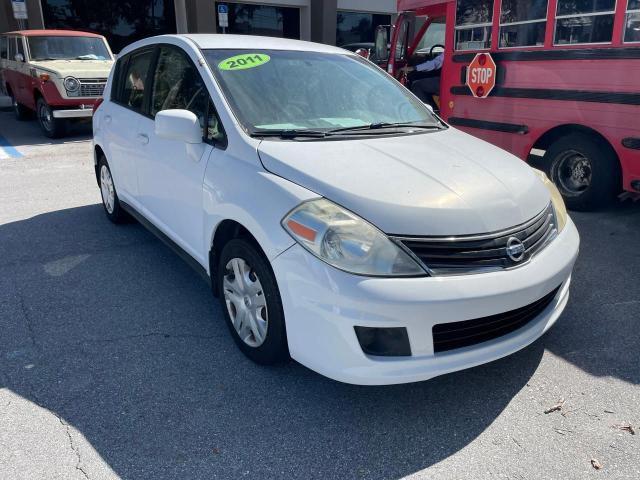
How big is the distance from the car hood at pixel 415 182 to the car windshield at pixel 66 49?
396 inches

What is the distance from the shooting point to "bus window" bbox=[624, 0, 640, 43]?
15.1 ft

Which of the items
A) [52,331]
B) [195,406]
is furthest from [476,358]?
[52,331]

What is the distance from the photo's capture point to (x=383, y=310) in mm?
2201

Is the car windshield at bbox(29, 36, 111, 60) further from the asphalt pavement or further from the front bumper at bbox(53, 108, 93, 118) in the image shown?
the asphalt pavement

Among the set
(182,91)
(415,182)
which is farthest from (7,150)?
(415,182)

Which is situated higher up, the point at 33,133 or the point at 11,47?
the point at 11,47

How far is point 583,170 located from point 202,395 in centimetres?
467

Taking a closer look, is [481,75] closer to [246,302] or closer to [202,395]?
[246,302]

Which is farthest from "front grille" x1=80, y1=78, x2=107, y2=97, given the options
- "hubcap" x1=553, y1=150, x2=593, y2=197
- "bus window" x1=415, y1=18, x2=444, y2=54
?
"hubcap" x1=553, y1=150, x2=593, y2=197

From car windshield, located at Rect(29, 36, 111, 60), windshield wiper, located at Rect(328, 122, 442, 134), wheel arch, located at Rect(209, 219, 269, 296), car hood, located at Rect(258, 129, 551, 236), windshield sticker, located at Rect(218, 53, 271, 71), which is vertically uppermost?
car windshield, located at Rect(29, 36, 111, 60)

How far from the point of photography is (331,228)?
7.59 feet

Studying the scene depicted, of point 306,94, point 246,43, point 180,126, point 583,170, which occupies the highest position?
point 246,43

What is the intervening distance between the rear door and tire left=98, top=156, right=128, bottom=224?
9.0 inches

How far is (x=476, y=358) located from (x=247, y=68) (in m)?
2.16
